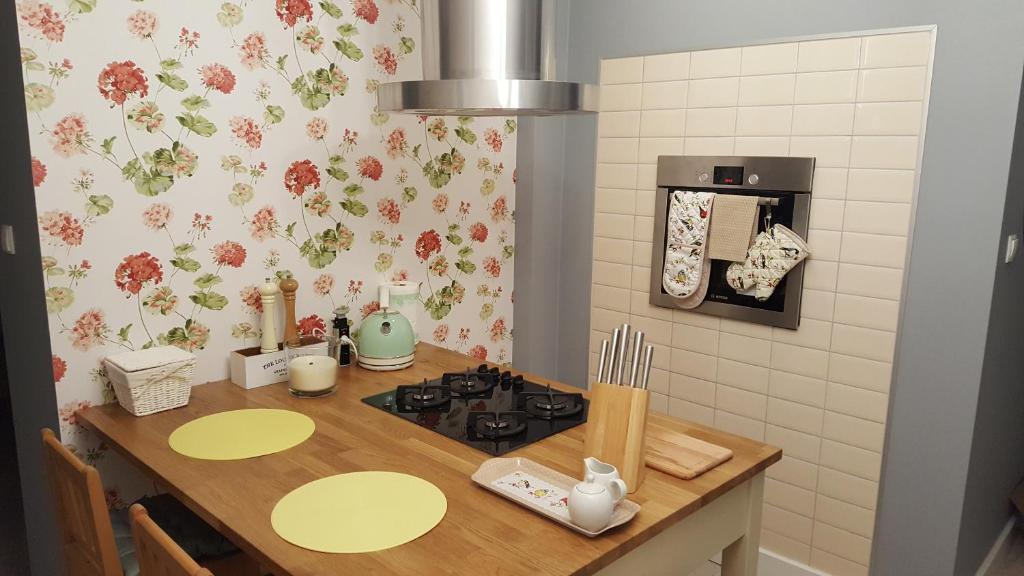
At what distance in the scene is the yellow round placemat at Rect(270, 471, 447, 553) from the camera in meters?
1.29

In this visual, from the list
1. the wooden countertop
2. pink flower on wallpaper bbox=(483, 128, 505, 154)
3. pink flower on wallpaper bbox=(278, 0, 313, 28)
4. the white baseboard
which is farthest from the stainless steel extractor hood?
the white baseboard

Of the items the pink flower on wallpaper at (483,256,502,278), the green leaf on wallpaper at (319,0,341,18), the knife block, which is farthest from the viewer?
the pink flower on wallpaper at (483,256,502,278)

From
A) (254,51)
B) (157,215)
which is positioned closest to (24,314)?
(157,215)

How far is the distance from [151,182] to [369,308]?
81 centimetres

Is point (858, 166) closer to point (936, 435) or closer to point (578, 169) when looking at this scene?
point (936, 435)

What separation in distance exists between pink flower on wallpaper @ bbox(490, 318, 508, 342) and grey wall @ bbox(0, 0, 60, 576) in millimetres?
1536

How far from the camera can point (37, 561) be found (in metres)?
2.11

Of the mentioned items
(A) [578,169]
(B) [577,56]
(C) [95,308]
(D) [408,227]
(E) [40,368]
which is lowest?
(E) [40,368]

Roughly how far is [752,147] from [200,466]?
6.20 feet

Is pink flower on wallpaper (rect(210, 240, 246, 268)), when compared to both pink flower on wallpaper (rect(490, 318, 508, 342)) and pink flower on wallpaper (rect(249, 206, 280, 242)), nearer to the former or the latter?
pink flower on wallpaper (rect(249, 206, 280, 242))

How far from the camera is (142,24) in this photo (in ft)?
6.09

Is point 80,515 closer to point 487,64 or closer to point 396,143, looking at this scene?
point 487,64

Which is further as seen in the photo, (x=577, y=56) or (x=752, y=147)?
(x=577, y=56)

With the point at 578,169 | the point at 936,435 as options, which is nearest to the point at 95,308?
the point at 578,169
